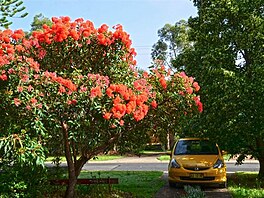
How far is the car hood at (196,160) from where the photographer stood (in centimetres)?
1111

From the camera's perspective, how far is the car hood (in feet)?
36.4

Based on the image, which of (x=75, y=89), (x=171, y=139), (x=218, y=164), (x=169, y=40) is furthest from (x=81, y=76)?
(x=169, y=40)

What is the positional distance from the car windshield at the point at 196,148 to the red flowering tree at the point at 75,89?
170 inches

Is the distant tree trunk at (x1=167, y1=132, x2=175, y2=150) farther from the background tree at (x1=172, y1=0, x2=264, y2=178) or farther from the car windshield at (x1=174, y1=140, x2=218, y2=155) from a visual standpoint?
the background tree at (x1=172, y1=0, x2=264, y2=178)

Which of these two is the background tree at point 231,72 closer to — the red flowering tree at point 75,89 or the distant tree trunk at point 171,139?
the distant tree trunk at point 171,139

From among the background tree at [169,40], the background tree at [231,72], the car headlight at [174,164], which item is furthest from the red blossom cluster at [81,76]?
the background tree at [169,40]

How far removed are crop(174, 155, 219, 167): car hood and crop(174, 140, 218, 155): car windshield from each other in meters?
0.34

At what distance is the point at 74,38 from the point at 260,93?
227 inches

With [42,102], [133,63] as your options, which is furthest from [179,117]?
[42,102]

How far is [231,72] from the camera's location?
11117 millimetres

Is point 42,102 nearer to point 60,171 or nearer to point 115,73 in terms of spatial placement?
point 115,73

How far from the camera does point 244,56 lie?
1203 centimetres

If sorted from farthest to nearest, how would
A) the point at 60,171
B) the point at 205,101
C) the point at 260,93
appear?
the point at 205,101 < the point at 260,93 < the point at 60,171

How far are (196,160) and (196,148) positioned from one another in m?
1.00
